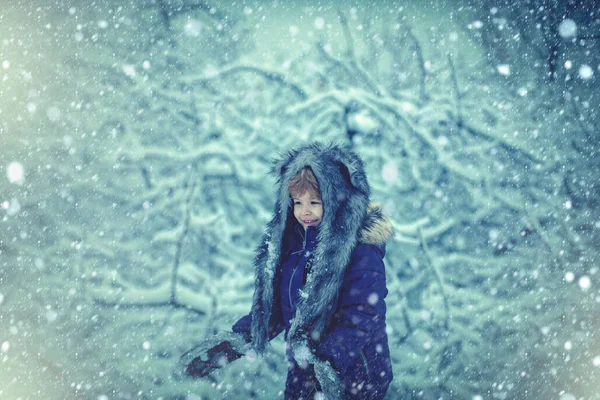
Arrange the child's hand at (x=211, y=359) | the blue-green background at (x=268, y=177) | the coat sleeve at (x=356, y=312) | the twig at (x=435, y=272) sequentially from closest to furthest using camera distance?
the coat sleeve at (x=356, y=312) → the child's hand at (x=211, y=359) → the blue-green background at (x=268, y=177) → the twig at (x=435, y=272)

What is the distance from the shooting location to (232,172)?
1.37m

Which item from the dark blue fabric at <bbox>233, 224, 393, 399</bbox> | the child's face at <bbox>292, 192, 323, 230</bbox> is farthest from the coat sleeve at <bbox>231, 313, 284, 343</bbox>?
the child's face at <bbox>292, 192, 323, 230</bbox>

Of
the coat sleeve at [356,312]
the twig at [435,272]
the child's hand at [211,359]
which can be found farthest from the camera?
the twig at [435,272]

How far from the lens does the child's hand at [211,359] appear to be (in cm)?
102

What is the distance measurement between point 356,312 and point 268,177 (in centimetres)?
62

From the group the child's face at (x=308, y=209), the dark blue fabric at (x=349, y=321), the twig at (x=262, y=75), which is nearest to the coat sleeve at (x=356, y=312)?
the dark blue fabric at (x=349, y=321)

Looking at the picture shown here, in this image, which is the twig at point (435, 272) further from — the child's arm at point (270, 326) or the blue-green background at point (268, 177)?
the child's arm at point (270, 326)

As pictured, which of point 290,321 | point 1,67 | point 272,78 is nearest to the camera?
point 290,321

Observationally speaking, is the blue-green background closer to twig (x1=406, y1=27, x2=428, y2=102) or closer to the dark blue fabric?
twig (x1=406, y1=27, x2=428, y2=102)

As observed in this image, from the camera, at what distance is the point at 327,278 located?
2.99 ft

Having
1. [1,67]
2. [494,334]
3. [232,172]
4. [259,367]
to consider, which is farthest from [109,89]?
[494,334]

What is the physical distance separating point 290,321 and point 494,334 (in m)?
0.82

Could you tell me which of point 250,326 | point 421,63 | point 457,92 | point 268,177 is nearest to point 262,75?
point 268,177

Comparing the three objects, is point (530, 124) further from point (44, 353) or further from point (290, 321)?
point (44, 353)
